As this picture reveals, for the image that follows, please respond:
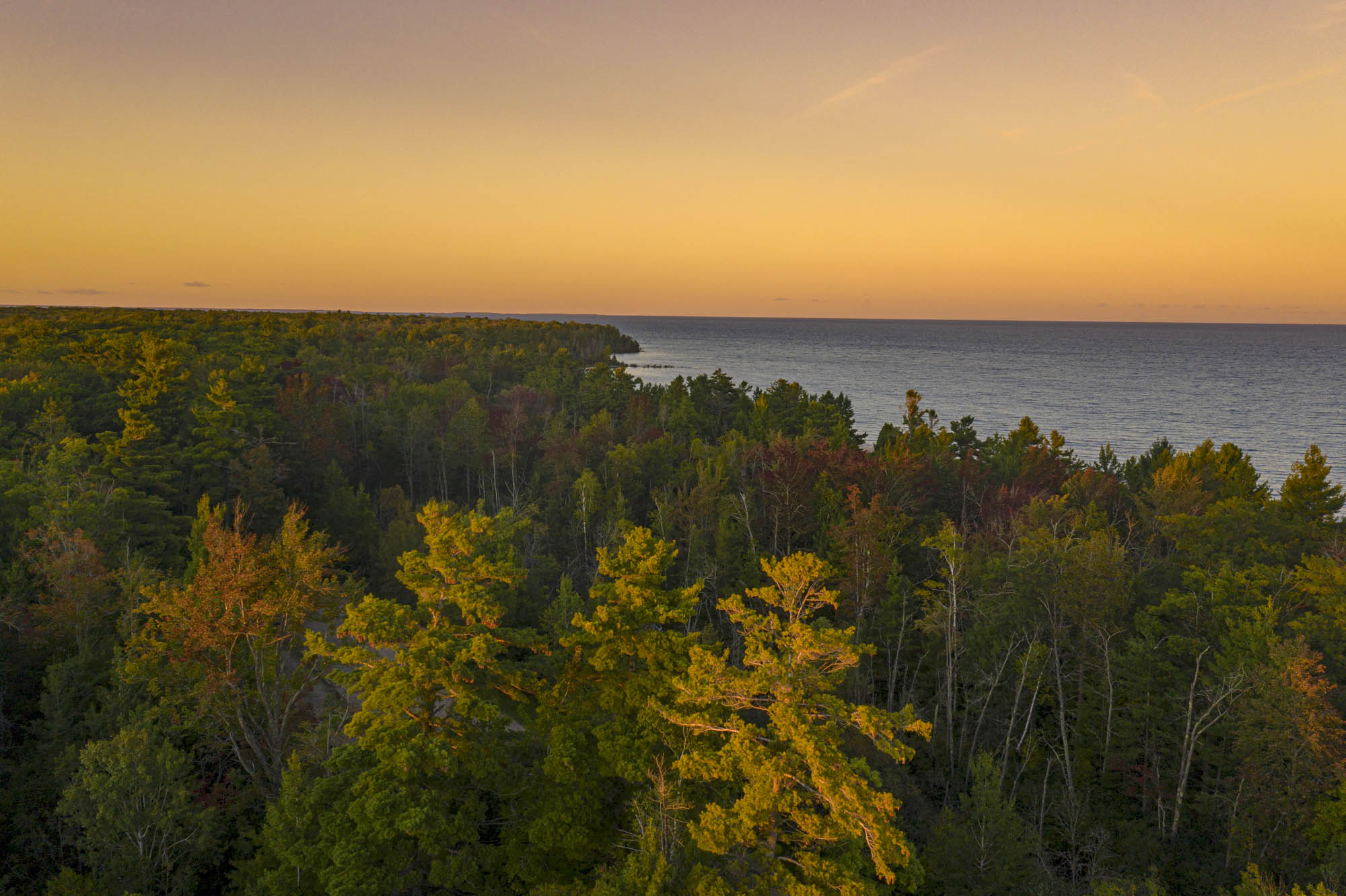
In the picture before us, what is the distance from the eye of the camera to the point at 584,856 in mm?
17812

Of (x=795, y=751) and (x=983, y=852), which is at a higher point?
(x=795, y=751)

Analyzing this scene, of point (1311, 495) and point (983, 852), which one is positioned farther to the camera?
point (1311, 495)

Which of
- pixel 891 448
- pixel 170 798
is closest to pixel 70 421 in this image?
pixel 170 798

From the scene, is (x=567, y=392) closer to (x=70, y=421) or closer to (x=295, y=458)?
(x=295, y=458)

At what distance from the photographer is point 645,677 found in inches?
695

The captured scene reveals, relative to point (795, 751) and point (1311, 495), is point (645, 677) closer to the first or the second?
point (795, 751)

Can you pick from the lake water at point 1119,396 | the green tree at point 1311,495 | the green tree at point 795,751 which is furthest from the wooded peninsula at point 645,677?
the lake water at point 1119,396

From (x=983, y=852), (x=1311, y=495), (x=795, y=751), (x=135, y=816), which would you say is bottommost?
(x=983, y=852)

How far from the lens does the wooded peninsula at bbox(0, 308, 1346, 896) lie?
50.0 feet

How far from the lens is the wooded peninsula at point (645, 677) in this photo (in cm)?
1524

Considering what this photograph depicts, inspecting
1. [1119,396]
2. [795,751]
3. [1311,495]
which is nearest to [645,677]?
[795,751]

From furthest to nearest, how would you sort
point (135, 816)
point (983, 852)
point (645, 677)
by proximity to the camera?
point (983, 852) < point (645, 677) < point (135, 816)

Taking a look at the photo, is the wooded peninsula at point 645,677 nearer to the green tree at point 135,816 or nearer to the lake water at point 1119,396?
the green tree at point 135,816

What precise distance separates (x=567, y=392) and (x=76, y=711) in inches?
2524
